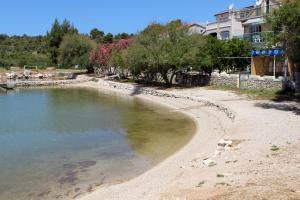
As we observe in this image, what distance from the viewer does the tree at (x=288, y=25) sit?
25141 millimetres

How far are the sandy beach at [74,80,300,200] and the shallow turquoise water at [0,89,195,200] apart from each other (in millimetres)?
1180

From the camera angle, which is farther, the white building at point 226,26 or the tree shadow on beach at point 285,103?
the white building at point 226,26

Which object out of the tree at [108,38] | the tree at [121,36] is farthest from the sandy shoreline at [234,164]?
the tree at [121,36]

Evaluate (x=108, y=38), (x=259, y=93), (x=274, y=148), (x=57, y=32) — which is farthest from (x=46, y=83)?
(x=274, y=148)

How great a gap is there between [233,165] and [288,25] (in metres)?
14.0

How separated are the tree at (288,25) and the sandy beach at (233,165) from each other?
4003mm

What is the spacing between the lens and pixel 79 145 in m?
22.7

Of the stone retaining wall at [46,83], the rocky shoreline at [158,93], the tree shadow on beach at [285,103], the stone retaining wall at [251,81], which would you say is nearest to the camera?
the tree shadow on beach at [285,103]

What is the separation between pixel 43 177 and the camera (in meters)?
16.4

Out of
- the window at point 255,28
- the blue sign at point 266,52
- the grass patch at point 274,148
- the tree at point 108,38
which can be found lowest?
the grass patch at point 274,148

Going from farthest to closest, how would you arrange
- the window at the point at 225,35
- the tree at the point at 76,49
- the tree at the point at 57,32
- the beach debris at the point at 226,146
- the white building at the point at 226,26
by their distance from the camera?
the tree at the point at 57,32
the tree at the point at 76,49
the window at the point at 225,35
the white building at the point at 226,26
the beach debris at the point at 226,146

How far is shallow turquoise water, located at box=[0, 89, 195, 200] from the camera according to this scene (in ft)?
51.8

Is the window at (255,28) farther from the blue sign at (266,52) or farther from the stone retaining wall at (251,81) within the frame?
the stone retaining wall at (251,81)

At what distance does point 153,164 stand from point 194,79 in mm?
31712
